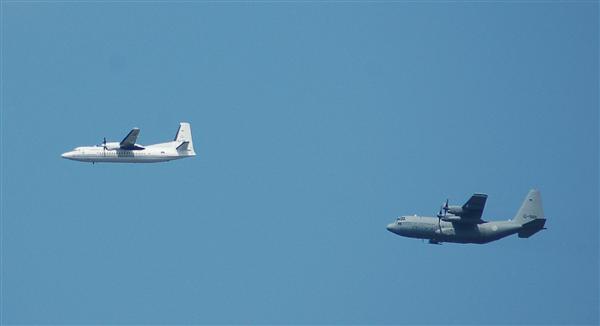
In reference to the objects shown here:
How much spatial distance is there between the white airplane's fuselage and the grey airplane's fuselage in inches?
937

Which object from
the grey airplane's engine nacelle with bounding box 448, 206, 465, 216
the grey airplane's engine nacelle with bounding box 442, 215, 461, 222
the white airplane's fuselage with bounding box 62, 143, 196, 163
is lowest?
the grey airplane's engine nacelle with bounding box 442, 215, 461, 222

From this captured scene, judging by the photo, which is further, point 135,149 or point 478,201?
point 135,149

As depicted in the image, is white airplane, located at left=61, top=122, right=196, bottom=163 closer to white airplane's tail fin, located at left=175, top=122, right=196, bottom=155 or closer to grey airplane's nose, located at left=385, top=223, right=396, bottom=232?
white airplane's tail fin, located at left=175, top=122, right=196, bottom=155

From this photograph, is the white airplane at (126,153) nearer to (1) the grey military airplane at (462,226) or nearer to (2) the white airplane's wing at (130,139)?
(2) the white airplane's wing at (130,139)

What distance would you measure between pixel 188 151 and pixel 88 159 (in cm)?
907

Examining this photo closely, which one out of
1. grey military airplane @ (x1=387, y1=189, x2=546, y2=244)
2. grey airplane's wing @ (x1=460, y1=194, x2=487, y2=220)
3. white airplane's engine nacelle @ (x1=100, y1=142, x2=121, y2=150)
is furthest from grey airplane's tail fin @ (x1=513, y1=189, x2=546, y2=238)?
white airplane's engine nacelle @ (x1=100, y1=142, x2=121, y2=150)

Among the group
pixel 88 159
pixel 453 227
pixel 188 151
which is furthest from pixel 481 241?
pixel 88 159

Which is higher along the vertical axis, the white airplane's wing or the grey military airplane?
the white airplane's wing

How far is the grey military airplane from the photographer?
81.1m

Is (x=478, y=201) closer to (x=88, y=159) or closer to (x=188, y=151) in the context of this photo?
(x=188, y=151)

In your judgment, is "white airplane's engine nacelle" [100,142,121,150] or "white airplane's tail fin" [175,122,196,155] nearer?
"white airplane's engine nacelle" [100,142,121,150]

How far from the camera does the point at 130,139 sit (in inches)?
3691

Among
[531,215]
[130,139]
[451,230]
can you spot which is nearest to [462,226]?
[451,230]

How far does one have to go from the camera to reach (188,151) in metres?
95.8
